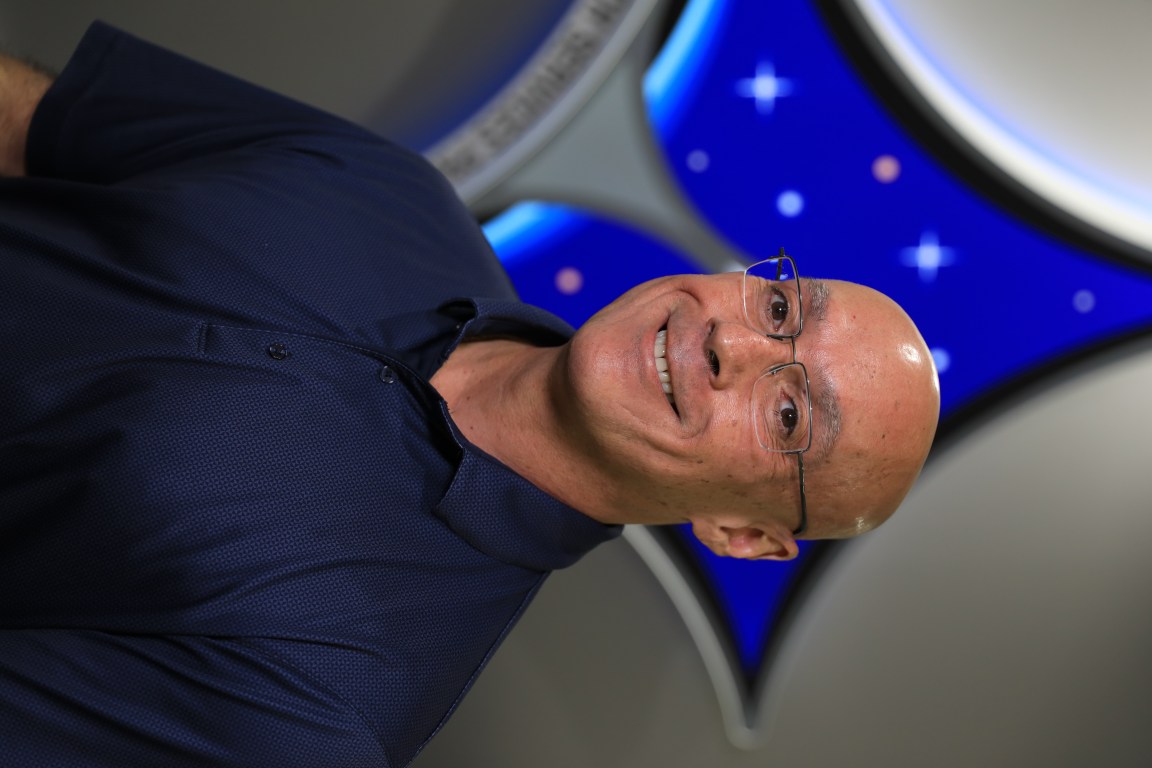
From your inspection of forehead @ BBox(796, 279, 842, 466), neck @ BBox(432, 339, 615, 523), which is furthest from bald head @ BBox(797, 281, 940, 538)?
neck @ BBox(432, 339, 615, 523)

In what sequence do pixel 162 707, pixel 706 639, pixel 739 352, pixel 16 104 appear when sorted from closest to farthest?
pixel 162 707 < pixel 739 352 < pixel 16 104 < pixel 706 639

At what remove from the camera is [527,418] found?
4.63 feet

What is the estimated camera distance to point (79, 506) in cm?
113

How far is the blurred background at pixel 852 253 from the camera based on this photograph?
176cm

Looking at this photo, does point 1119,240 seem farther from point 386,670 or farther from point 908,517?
point 386,670

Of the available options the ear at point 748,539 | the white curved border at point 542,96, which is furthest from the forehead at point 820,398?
the white curved border at point 542,96

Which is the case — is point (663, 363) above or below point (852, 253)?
below

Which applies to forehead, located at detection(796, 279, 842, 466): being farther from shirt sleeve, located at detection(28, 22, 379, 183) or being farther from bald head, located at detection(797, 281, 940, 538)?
shirt sleeve, located at detection(28, 22, 379, 183)

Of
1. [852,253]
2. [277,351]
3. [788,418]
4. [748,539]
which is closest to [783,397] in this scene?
[788,418]

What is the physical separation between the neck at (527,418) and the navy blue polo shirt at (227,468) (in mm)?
59

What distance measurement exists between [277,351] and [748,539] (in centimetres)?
82

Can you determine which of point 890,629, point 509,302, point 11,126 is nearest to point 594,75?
point 509,302

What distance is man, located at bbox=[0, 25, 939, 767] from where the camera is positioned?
1.13 metres

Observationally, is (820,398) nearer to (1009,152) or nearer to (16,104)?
(1009,152)
